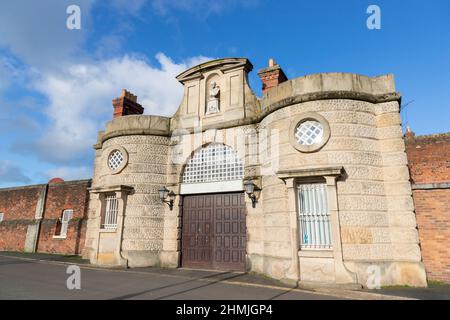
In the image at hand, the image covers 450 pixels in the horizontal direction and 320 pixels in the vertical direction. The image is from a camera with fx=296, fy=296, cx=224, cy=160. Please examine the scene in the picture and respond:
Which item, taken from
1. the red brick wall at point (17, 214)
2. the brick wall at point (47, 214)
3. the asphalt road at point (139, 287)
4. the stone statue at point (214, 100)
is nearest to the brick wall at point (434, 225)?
the asphalt road at point (139, 287)

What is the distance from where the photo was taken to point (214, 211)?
503 inches

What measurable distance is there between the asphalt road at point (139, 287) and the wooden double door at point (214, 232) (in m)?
1.11

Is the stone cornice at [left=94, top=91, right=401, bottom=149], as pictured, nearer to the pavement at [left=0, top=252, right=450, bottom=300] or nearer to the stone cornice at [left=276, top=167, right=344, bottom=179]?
the stone cornice at [left=276, top=167, right=344, bottom=179]

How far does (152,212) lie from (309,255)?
23.6 feet

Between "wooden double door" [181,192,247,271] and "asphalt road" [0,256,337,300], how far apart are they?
3.63 ft

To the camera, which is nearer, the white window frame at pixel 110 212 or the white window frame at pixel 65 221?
the white window frame at pixel 110 212

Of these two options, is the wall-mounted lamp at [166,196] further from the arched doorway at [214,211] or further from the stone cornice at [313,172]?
the stone cornice at [313,172]

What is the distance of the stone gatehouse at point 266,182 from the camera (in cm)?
916

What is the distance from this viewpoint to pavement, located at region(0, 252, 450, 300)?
24.1ft

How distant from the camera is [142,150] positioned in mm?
13820

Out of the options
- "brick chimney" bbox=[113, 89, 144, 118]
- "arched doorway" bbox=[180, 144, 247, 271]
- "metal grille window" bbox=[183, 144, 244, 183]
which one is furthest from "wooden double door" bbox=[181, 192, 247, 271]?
"brick chimney" bbox=[113, 89, 144, 118]
